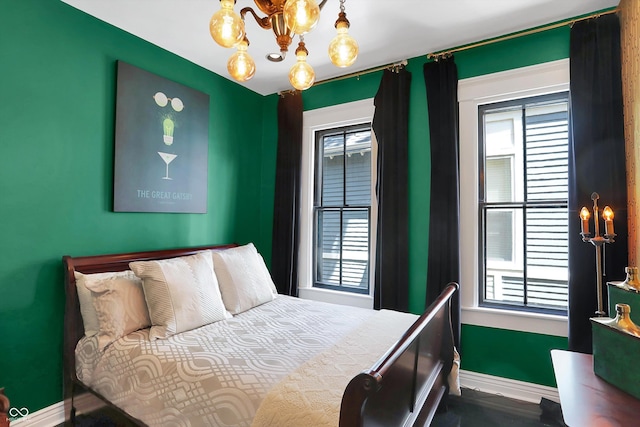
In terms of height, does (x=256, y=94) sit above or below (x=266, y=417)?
above

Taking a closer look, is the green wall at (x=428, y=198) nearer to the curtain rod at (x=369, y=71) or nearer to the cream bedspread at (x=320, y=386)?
the curtain rod at (x=369, y=71)

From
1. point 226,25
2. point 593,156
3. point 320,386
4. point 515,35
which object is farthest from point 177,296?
point 515,35

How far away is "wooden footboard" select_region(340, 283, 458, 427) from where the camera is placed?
40.7 inches

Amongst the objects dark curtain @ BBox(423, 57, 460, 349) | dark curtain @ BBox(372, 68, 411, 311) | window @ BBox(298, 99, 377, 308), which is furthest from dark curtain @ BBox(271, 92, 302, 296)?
dark curtain @ BBox(423, 57, 460, 349)

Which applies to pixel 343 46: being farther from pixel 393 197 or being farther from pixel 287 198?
pixel 287 198

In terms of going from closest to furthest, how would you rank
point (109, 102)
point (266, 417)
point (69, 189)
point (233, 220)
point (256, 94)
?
point (266, 417)
point (69, 189)
point (109, 102)
point (233, 220)
point (256, 94)

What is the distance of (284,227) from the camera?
143 inches

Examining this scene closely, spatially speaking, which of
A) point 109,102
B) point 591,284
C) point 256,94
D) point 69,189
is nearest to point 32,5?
point 109,102

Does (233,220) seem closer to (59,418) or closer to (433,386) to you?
(59,418)

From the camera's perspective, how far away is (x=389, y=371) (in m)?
1.21

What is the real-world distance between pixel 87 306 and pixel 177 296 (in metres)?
0.58

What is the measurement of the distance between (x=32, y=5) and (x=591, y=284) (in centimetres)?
417

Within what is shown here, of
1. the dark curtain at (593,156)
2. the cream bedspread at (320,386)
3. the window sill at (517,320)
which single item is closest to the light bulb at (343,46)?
the cream bedspread at (320,386)

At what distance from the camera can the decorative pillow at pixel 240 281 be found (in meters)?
2.47
